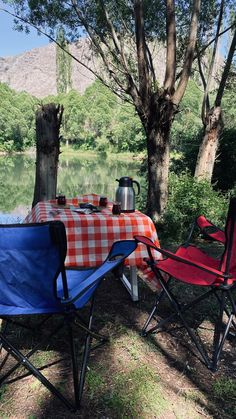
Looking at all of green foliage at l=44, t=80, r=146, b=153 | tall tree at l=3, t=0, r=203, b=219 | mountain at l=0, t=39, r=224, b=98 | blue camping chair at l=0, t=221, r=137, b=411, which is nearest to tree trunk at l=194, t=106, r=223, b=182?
tall tree at l=3, t=0, r=203, b=219

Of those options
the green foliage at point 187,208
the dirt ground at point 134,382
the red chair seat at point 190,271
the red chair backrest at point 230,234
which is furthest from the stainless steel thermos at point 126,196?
the green foliage at point 187,208

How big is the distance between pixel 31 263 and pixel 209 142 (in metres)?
5.97

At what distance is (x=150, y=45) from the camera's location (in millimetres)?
8172

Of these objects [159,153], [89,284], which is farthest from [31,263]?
[159,153]

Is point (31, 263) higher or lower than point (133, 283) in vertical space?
higher

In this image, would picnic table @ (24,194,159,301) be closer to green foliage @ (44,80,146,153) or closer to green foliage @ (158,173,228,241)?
green foliage @ (158,173,228,241)

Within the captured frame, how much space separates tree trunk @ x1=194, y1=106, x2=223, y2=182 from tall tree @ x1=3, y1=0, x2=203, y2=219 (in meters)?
0.98

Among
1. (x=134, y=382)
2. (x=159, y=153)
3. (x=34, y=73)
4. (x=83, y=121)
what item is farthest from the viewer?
(x=34, y=73)

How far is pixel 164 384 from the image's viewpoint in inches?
69.6

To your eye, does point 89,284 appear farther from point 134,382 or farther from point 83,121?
point 83,121

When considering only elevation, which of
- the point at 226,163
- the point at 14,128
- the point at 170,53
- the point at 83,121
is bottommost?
the point at 14,128

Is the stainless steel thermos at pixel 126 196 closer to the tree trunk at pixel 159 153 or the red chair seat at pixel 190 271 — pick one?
the red chair seat at pixel 190 271

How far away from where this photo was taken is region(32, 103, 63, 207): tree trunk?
15.1 feet

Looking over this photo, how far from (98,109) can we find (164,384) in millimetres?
53344
